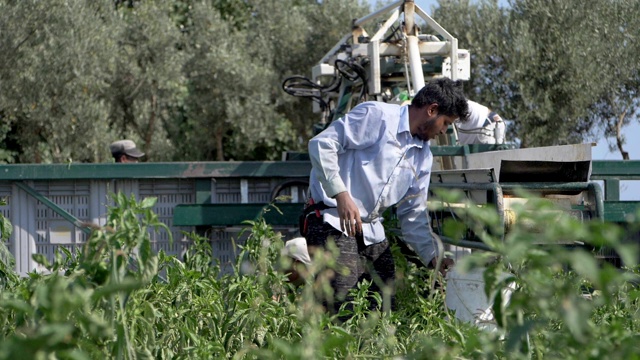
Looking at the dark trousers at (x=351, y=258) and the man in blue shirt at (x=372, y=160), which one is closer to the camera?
the dark trousers at (x=351, y=258)

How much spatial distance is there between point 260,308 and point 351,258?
4.02 feet

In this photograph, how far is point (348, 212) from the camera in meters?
4.80

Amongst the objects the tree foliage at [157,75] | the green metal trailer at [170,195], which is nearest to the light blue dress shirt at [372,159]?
the green metal trailer at [170,195]

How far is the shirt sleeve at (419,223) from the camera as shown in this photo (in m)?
5.46

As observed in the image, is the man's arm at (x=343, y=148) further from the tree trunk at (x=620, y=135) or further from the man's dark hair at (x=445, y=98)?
the tree trunk at (x=620, y=135)

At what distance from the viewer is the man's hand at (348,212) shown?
15.8 ft

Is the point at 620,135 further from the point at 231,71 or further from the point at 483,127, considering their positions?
the point at 483,127

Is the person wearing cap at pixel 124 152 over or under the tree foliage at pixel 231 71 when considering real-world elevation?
under

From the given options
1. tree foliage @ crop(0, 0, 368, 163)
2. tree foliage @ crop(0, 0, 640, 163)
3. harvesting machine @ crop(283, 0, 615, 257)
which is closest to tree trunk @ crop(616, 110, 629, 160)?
tree foliage @ crop(0, 0, 640, 163)

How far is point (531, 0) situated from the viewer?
20359 millimetres

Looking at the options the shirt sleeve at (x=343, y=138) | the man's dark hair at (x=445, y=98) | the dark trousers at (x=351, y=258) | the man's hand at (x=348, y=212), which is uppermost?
the man's dark hair at (x=445, y=98)

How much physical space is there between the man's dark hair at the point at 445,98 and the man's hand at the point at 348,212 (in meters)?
0.73

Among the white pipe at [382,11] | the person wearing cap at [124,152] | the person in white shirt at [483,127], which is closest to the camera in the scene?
the person in white shirt at [483,127]

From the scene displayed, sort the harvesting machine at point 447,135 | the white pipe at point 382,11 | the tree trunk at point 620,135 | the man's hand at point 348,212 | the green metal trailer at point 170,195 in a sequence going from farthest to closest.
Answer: the tree trunk at point 620,135 < the white pipe at point 382,11 < the green metal trailer at point 170,195 < the harvesting machine at point 447,135 < the man's hand at point 348,212
